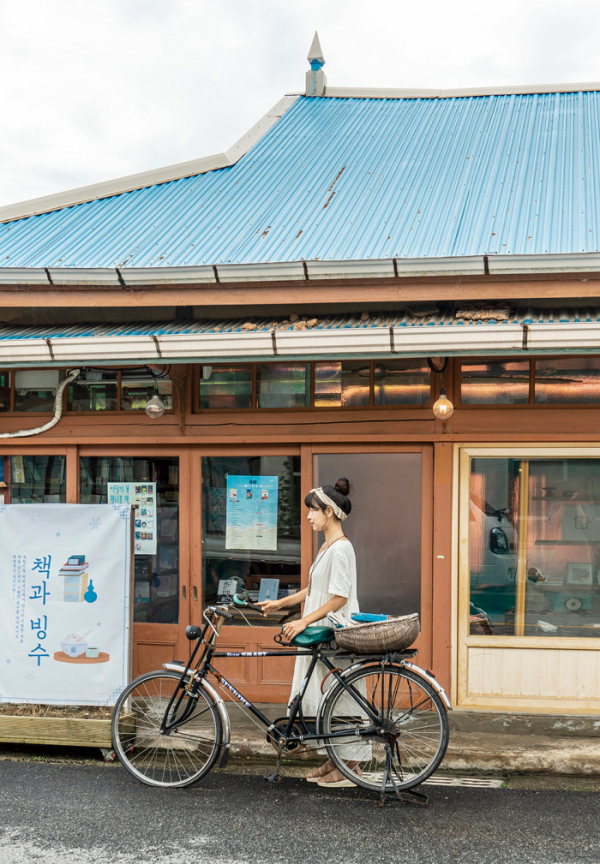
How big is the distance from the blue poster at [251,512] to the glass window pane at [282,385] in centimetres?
70

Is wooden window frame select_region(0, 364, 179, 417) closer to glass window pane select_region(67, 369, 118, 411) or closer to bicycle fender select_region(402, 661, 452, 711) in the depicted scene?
glass window pane select_region(67, 369, 118, 411)

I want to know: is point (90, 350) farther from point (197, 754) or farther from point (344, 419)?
point (197, 754)

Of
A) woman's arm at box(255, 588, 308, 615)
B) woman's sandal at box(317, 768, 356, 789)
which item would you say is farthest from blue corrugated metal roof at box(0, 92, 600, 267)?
woman's sandal at box(317, 768, 356, 789)

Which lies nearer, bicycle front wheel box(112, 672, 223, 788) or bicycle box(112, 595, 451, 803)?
bicycle box(112, 595, 451, 803)

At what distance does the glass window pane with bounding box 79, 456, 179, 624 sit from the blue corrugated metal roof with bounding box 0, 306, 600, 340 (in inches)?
47.6

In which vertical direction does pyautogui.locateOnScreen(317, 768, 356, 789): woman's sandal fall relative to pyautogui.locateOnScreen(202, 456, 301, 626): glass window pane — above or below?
below

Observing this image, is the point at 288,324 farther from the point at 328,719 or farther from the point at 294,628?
the point at 328,719

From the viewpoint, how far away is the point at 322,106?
923 centimetres

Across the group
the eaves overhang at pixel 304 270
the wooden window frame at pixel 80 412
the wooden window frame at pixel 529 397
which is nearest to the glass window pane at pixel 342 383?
the wooden window frame at pixel 529 397

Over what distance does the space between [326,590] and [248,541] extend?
1722mm

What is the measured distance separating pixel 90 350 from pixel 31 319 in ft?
5.28

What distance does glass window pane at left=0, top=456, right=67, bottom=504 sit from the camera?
6609mm

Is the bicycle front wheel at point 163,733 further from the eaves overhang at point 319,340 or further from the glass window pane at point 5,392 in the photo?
the glass window pane at point 5,392

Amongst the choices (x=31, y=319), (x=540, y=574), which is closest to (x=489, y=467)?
(x=540, y=574)
